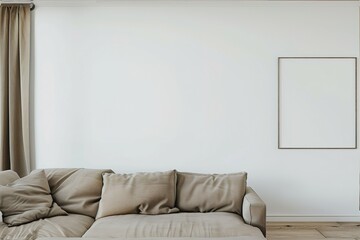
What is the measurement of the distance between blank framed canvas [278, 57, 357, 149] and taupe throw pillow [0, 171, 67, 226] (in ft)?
7.73

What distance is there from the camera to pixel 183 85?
3.96 m

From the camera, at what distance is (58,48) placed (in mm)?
3977

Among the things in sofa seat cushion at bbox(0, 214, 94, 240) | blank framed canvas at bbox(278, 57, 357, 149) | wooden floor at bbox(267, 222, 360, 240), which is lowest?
wooden floor at bbox(267, 222, 360, 240)

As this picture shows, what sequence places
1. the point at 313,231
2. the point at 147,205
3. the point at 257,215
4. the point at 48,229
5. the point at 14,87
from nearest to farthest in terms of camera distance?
the point at 48,229 → the point at 257,215 → the point at 147,205 → the point at 313,231 → the point at 14,87

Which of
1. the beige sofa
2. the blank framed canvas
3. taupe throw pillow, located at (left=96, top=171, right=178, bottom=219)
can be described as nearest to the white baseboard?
the blank framed canvas

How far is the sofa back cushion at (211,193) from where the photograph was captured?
10.5 feet

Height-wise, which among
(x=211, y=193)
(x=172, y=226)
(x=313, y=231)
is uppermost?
(x=211, y=193)

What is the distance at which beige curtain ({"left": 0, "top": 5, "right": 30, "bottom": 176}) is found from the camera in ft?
12.8

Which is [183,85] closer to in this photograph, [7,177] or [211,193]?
[211,193]

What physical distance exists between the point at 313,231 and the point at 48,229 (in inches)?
98.3

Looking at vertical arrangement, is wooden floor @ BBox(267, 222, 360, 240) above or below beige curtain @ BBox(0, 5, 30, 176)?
below

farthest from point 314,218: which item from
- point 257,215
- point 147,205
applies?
point 147,205

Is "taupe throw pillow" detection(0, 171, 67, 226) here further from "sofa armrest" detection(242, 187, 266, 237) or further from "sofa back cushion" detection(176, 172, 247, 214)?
"sofa armrest" detection(242, 187, 266, 237)

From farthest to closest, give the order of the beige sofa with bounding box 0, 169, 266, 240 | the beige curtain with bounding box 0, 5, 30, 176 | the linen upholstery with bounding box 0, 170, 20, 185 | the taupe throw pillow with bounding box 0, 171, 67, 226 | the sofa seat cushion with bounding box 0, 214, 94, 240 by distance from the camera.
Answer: the beige curtain with bounding box 0, 5, 30, 176
the linen upholstery with bounding box 0, 170, 20, 185
the taupe throw pillow with bounding box 0, 171, 67, 226
the beige sofa with bounding box 0, 169, 266, 240
the sofa seat cushion with bounding box 0, 214, 94, 240
